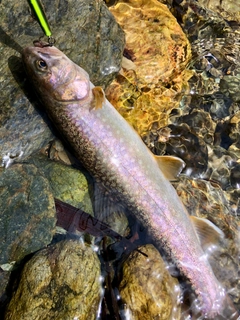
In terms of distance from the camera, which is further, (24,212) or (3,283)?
(24,212)

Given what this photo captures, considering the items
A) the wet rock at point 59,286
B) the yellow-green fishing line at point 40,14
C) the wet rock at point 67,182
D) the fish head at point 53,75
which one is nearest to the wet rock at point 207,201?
the wet rock at point 67,182

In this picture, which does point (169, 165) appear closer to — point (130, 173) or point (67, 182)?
point (130, 173)

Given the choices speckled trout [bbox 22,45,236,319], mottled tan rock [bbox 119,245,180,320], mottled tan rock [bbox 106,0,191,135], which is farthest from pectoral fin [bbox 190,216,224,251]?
mottled tan rock [bbox 106,0,191,135]

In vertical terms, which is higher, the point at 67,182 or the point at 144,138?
the point at 67,182

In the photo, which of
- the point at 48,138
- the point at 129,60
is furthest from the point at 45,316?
the point at 129,60

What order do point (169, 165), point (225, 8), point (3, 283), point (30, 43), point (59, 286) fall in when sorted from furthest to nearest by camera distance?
point (225, 8) → point (169, 165) → point (30, 43) → point (3, 283) → point (59, 286)

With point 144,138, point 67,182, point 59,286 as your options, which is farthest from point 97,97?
point 59,286

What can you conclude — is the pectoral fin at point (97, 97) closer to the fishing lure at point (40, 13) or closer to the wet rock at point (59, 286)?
the fishing lure at point (40, 13)
